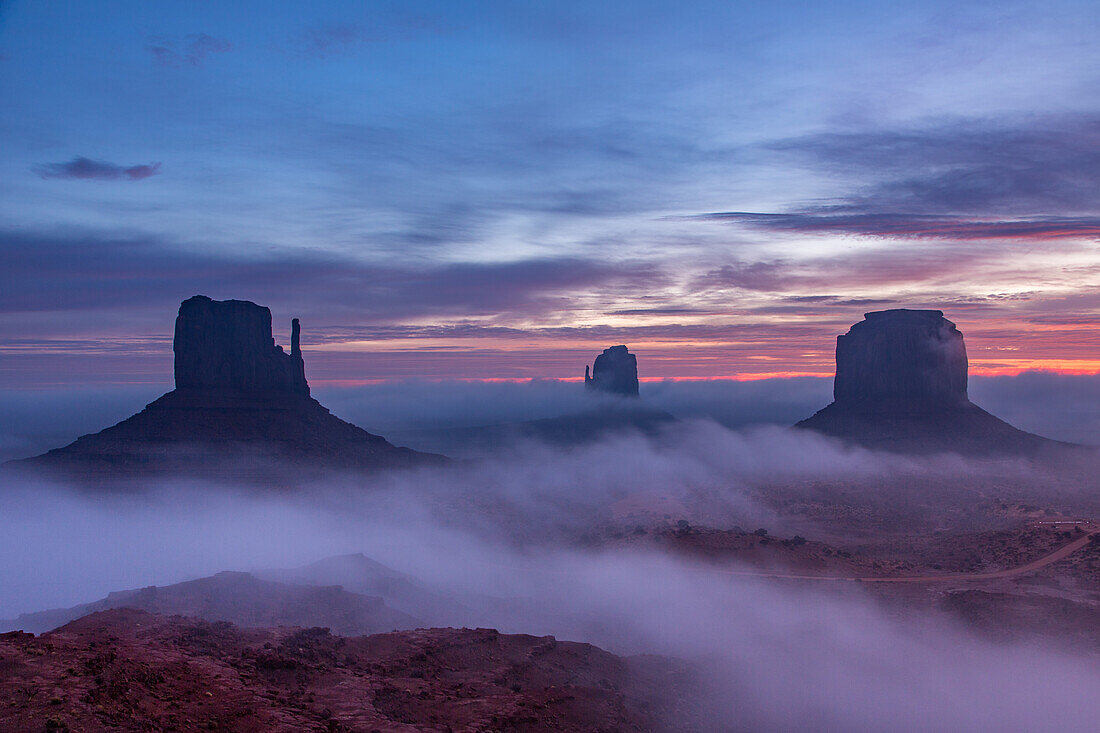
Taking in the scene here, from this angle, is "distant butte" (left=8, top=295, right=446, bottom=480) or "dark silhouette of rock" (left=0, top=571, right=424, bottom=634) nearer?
"dark silhouette of rock" (left=0, top=571, right=424, bottom=634)

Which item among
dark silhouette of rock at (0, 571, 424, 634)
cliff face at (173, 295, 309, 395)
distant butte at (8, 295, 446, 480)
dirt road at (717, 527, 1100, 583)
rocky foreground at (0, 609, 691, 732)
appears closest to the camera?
rocky foreground at (0, 609, 691, 732)

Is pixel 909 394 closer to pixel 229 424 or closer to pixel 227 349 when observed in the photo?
pixel 229 424

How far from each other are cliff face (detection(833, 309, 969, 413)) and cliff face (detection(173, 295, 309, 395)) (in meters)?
139

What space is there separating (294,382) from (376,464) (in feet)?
102

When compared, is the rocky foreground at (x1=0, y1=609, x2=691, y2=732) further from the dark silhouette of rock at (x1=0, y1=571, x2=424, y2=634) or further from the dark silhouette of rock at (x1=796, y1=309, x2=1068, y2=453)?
the dark silhouette of rock at (x1=796, y1=309, x2=1068, y2=453)

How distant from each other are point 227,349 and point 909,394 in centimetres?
15720

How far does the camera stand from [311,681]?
95.2 ft

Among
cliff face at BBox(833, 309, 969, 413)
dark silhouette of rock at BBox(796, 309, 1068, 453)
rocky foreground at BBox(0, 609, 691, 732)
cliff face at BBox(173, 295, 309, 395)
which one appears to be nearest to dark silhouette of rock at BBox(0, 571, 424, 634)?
rocky foreground at BBox(0, 609, 691, 732)

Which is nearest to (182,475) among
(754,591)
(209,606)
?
(209,606)

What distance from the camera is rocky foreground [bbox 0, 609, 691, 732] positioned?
20.8 metres

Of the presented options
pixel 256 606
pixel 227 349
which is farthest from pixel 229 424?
pixel 256 606

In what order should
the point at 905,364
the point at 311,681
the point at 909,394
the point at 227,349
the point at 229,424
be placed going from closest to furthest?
the point at 311,681 < the point at 229,424 < the point at 227,349 < the point at 909,394 < the point at 905,364

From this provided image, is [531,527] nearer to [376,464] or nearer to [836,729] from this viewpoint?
[376,464]

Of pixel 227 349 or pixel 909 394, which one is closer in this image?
pixel 227 349
